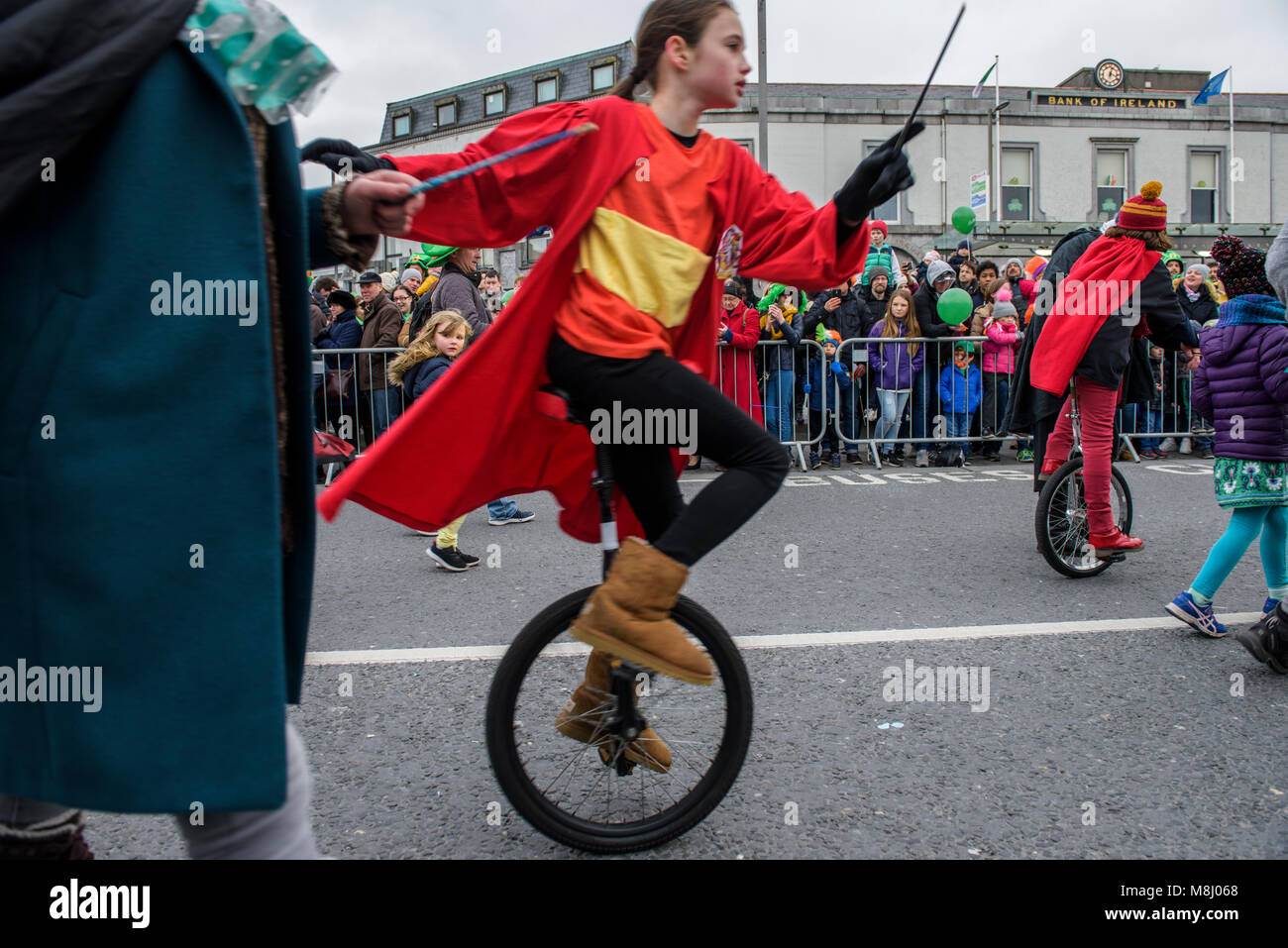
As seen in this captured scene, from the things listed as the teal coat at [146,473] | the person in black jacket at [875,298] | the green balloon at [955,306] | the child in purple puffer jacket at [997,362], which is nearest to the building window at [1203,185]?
the child in purple puffer jacket at [997,362]

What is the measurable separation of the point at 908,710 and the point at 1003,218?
31.7 m

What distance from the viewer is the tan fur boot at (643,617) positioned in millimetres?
2236

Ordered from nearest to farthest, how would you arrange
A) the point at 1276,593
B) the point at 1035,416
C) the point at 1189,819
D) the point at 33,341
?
the point at 33,341 < the point at 1189,819 < the point at 1276,593 < the point at 1035,416

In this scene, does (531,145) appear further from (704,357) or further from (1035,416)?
(1035,416)

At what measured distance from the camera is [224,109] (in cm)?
125

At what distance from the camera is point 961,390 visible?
35.2ft

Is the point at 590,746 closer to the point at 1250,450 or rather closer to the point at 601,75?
the point at 1250,450

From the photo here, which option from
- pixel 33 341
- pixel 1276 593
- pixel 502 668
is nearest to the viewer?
pixel 33 341

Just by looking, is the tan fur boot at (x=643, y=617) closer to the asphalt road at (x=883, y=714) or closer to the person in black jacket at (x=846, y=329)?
the asphalt road at (x=883, y=714)

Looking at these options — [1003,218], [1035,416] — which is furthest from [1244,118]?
[1035,416]

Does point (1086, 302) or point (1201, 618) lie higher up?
point (1086, 302)

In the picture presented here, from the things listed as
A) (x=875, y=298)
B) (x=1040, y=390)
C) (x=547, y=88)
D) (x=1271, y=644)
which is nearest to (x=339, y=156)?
(x=1271, y=644)

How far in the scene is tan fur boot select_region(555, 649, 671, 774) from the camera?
2.60 meters

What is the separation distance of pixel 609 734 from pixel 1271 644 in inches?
106
